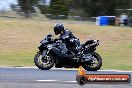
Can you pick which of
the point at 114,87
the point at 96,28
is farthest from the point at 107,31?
the point at 114,87

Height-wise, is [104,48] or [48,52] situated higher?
[48,52]

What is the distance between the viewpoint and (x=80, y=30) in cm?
3216

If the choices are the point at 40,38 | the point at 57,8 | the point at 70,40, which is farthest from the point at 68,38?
the point at 57,8

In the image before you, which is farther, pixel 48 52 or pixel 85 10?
pixel 85 10

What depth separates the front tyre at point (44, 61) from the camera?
560 inches

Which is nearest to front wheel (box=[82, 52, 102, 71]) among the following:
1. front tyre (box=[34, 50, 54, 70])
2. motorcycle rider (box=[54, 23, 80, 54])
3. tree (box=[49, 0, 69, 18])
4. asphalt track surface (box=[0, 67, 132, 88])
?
Answer: asphalt track surface (box=[0, 67, 132, 88])

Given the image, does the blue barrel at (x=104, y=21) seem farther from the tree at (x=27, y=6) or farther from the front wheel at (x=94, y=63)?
the front wheel at (x=94, y=63)

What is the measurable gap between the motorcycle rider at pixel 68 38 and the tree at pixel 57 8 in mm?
34085

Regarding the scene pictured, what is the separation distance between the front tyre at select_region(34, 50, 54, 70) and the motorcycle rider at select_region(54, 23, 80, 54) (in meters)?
0.61

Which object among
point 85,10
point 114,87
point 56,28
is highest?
point 56,28

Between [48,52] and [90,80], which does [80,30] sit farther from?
[90,80]

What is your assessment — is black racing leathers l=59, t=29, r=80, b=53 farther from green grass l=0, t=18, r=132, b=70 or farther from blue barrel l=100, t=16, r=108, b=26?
blue barrel l=100, t=16, r=108, b=26

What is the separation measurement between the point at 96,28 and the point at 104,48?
722 centimetres

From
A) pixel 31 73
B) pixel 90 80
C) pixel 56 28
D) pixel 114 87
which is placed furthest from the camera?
pixel 31 73
